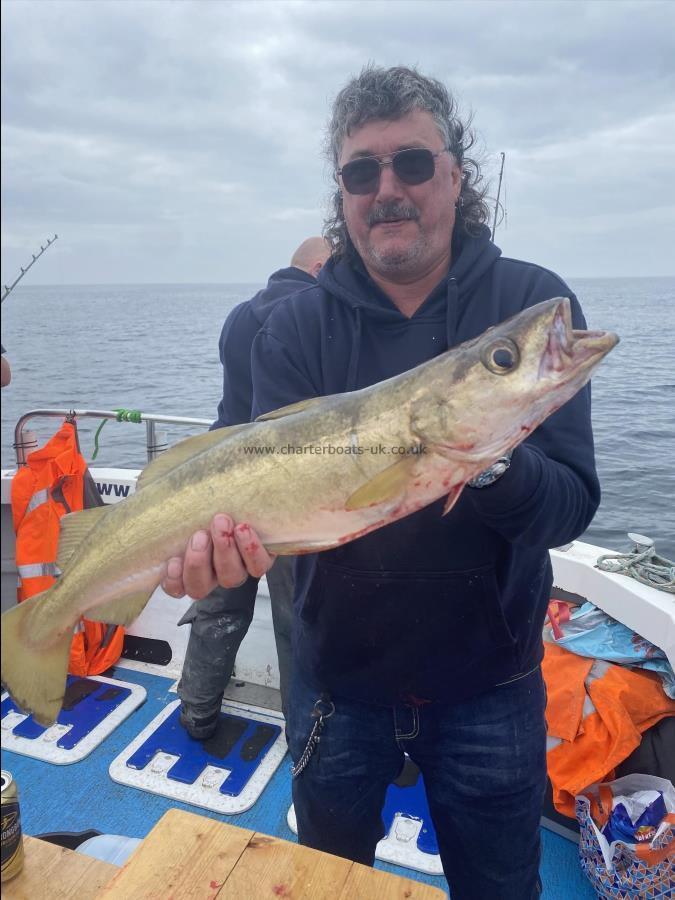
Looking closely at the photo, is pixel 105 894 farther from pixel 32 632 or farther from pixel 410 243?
pixel 410 243

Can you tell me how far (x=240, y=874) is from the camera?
2475 mm

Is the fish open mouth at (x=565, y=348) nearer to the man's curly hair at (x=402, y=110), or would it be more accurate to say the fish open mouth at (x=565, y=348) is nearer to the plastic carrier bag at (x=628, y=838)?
the man's curly hair at (x=402, y=110)

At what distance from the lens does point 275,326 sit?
3062 mm

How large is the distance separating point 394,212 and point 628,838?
11.8 ft

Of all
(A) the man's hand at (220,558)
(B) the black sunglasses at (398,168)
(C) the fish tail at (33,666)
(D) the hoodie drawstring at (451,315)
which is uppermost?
(B) the black sunglasses at (398,168)

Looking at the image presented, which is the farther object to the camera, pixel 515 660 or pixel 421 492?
pixel 515 660

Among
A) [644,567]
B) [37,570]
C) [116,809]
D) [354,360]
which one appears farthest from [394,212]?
[37,570]

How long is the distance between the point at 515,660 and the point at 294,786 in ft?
4.22

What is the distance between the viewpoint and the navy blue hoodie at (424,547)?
8.73ft

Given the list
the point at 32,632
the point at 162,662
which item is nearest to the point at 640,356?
the point at 162,662

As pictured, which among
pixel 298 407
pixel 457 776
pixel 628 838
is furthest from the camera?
pixel 628 838

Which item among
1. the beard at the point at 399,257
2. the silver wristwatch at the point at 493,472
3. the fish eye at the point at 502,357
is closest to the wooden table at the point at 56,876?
the silver wristwatch at the point at 493,472

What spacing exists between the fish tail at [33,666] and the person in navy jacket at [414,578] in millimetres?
572

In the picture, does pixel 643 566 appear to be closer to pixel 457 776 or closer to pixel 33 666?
pixel 457 776
